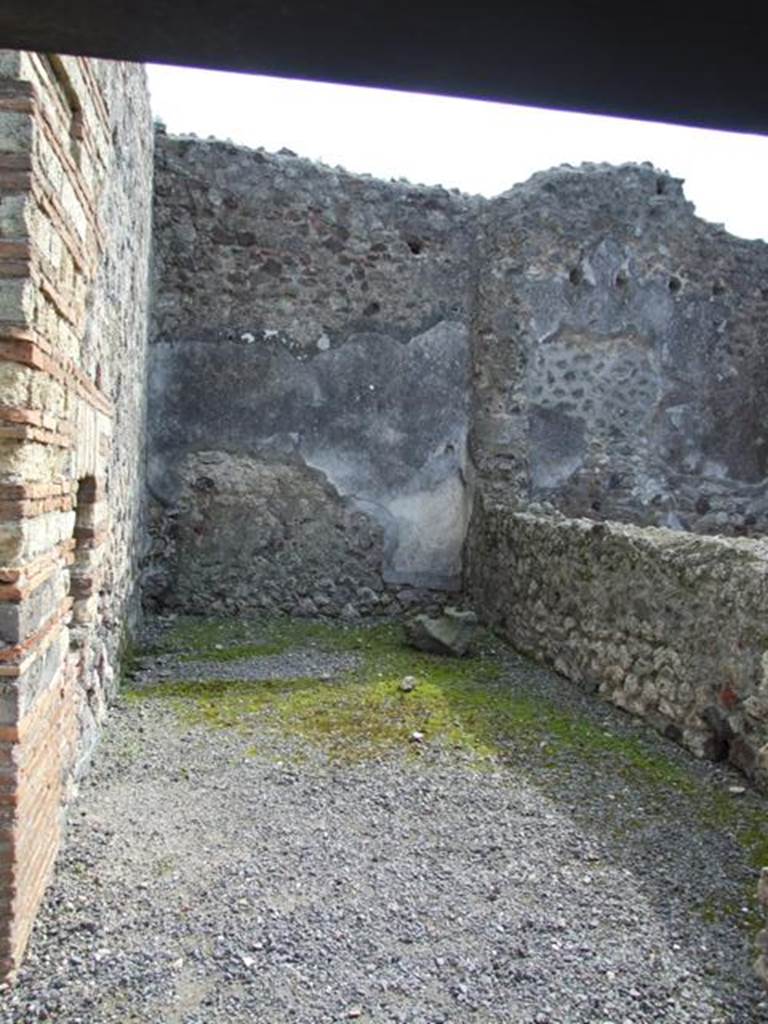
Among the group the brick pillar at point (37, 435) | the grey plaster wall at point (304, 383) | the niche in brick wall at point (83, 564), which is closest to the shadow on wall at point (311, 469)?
the grey plaster wall at point (304, 383)

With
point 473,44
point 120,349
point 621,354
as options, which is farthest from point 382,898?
point 621,354

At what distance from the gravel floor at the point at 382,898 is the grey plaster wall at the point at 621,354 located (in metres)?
4.33

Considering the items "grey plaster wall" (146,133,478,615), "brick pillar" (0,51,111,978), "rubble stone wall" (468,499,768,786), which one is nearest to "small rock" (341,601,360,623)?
"grey plaster wall" (146,133,478,615)

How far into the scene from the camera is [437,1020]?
2229mm

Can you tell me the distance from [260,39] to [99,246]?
3.26 m

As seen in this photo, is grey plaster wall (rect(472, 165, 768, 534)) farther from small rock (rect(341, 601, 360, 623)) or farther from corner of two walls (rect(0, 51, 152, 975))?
corner of two walls (rect(0, 51, 152, 975))

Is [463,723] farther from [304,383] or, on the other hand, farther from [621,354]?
[621,354]

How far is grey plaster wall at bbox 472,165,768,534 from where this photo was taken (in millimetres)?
7859

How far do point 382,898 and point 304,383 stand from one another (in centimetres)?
551

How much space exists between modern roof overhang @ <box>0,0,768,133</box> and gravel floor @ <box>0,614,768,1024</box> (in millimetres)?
2240

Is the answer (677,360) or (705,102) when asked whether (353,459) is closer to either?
(677,360)

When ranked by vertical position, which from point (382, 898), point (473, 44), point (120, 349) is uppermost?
point (120, 349)

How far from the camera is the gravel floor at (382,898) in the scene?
230 cm

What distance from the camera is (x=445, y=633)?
6.47m
